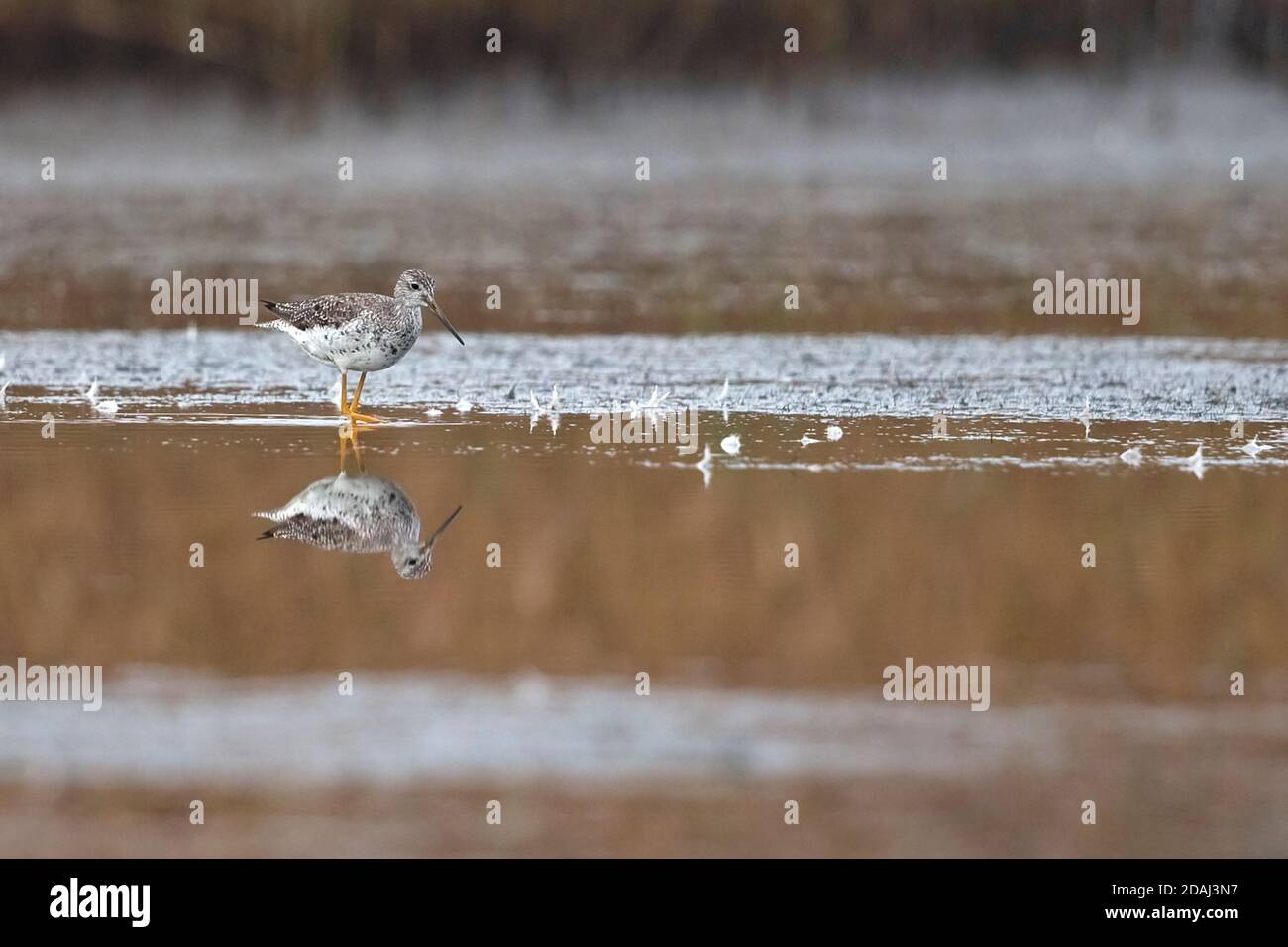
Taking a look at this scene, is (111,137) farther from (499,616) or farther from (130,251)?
(499,616)

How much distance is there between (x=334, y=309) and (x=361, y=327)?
24 centimetres

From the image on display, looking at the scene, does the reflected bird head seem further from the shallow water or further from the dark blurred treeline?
the dark blurred treeline

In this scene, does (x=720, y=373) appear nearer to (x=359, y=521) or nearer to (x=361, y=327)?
(x=361, y=327)

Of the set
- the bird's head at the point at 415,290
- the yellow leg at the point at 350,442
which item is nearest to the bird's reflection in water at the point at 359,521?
the yellow leg at the point at 350,442

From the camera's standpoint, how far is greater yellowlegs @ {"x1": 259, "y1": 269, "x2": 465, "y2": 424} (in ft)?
40.9

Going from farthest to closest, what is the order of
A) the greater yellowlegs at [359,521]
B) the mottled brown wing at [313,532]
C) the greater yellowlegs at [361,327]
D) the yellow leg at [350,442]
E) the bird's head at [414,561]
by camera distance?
1. the greater yellowlegs at [361,327]
2. the yellow leg at [350,442]
3. the mottled brown wing at [313,532]
4. the greater yellowlegs at [359,521]
5. the bird's head at [414,561]

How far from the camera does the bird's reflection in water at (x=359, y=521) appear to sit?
9.12 metres

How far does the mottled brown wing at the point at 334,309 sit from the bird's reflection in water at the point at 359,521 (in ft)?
7.06

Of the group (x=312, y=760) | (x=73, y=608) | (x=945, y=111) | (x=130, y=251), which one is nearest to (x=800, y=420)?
(x=73, y=608)

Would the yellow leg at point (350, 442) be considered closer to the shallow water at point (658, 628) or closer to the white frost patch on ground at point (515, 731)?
the shallow water at point (658, 628)

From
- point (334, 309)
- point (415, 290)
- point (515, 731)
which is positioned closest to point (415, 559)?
point (515, 731)

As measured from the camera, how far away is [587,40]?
3153 cm

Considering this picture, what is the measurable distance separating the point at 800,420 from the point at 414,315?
2.28 m

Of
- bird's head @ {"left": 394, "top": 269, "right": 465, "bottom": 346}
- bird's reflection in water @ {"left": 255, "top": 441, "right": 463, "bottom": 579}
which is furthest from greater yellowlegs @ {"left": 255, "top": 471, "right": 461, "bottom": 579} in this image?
bird's head @ {"left": 394, "top": 269, "right": 465, "bottom": 346}
